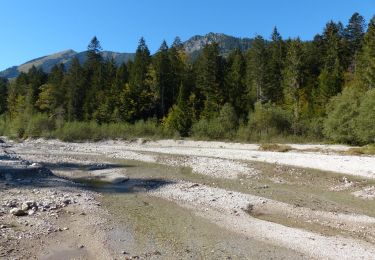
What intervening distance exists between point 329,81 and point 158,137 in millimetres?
26859

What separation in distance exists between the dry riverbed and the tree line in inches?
955

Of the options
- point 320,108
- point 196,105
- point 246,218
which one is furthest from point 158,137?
point 246,218

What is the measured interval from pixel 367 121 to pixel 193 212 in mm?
32609

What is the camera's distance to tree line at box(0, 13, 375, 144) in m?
59.0

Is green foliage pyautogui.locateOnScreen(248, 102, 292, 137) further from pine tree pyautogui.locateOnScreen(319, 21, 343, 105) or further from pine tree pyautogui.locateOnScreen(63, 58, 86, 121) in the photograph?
pine tree pyautogui.locateOnScreen(63, 58, 86, 121)

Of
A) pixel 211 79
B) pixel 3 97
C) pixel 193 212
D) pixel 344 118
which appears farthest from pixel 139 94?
pixel 193 212

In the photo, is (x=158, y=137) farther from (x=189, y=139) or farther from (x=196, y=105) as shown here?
(x=196, y=105)

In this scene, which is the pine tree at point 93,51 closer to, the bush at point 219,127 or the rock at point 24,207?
the bush at point 219,127

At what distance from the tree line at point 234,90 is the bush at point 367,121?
1058 millimetres

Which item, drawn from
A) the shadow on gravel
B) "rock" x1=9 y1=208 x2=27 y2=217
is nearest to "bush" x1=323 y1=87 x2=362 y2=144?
the shadow on gravel

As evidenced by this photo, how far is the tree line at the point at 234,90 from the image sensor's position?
5897 cm

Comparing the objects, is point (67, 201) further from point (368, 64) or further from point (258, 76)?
point (258, 76)

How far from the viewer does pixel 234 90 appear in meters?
73.8

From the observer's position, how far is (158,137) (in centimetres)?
6450
